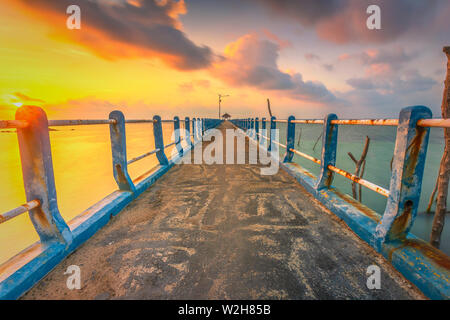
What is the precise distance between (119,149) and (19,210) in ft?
5.22

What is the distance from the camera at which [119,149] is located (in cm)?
295

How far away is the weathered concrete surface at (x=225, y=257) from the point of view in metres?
1.38

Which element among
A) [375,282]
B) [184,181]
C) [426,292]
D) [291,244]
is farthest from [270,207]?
[184,181]

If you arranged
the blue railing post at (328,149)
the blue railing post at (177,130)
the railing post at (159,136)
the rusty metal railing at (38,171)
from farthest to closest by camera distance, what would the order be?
the blue railing post at (177,130) → the railing post at (159,136) → the blue railing post at (328,149) → the rusty metal railing at (38,171)

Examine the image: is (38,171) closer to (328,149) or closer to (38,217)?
(38,217)

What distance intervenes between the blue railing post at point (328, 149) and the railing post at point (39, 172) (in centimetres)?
318

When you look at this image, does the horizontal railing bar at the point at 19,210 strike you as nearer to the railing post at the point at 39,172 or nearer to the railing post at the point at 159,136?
the railing post at the point at 39,172

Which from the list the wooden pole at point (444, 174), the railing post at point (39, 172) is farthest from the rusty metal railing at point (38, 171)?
the wooden pole at point (444, 174)

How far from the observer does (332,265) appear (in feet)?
5.38
